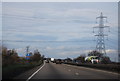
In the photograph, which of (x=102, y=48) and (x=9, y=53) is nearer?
(x=9, y=53)

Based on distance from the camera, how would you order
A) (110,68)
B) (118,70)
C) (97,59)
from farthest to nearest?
(97,59) → (110,68) → (118,70)

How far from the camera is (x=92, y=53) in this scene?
167m

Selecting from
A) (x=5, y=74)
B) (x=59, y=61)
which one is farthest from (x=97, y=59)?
(x=5, y=74)

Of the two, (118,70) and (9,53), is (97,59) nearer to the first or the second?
(9,53)

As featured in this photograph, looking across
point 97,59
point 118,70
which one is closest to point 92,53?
point 97,59

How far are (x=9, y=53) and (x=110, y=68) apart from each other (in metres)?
19.2

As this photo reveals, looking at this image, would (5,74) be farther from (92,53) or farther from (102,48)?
(92,53)

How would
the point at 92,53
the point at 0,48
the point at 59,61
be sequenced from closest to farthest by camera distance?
the point at 0,48
the point at 59,61
the point at 92,53

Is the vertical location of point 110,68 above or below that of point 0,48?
below

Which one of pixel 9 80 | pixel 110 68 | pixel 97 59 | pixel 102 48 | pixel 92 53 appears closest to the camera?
pixel 9 80

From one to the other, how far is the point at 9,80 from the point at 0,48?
2638 centimetres

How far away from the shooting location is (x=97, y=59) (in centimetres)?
8981

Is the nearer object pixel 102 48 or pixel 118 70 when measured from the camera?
pixel 118 70

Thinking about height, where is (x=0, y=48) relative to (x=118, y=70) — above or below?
above
